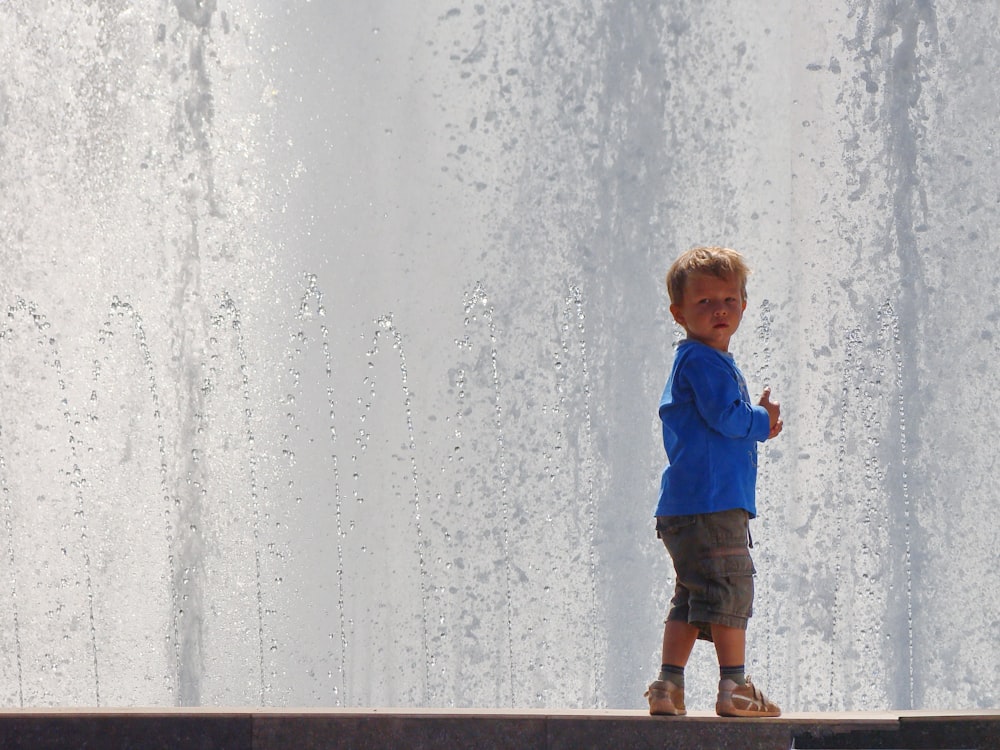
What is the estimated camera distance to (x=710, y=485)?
124 inches

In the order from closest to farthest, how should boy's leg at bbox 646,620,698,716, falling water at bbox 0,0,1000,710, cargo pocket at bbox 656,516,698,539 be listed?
boy's leg at bbox 646,620,698,716 < cargo pocket at bbox 656,516,698,539 < falling water at bbox 0,0,1000,710

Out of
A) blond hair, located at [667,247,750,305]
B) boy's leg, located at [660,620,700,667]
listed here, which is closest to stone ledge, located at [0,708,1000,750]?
boy's leg, located at [660,620,700,667]

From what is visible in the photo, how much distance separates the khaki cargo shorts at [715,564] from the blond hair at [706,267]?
50cm

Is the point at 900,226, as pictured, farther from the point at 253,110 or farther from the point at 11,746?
the point at 11,746

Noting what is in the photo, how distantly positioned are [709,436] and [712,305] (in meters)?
0.29

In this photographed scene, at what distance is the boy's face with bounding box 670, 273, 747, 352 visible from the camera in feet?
10.6

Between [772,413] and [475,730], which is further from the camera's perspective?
[772,413]

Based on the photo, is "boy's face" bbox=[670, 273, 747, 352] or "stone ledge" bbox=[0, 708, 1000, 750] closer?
"stone ledge" bbox=[0, 708, 1000, 750]

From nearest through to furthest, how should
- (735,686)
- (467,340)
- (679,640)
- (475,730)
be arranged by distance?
1. (475,730)
2. (735,686)
3. (679,640)
4. (467,340)

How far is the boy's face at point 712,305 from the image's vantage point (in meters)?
3.24

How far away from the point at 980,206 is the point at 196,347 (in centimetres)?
415

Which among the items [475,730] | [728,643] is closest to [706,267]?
[728,643]

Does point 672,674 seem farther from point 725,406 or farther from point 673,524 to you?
point 725,406

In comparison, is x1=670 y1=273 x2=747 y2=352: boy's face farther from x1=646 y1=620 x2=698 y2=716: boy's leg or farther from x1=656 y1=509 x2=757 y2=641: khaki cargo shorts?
x1=646 y1=620 x2=698 y2=716: boy's leg
